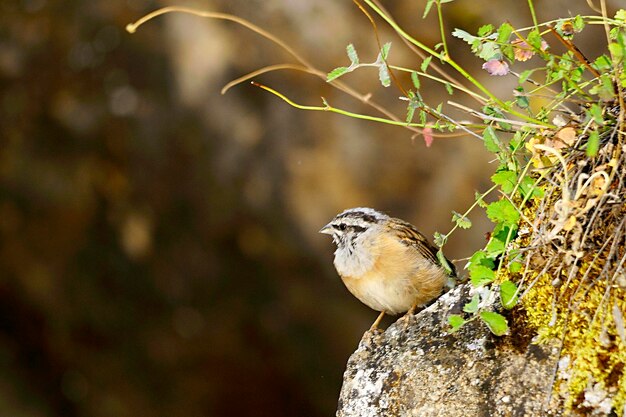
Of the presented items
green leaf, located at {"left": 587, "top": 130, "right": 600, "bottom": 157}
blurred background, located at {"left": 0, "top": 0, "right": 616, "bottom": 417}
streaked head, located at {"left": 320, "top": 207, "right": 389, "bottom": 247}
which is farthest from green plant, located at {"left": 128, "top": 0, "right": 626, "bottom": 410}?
blurred background, located at {"left": 0, "top": 0, "right": 616, "bottom": 417}

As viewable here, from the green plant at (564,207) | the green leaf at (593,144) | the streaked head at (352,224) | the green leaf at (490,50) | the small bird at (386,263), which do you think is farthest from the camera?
the streaked head at (352,224)

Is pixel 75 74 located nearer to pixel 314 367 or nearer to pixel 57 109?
pixel 57 109

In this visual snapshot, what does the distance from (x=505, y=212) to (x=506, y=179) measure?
0.10m

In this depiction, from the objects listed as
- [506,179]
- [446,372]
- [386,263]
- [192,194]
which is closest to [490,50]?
[506,179]

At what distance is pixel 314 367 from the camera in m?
8.66

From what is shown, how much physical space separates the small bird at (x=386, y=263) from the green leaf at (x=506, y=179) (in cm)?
131

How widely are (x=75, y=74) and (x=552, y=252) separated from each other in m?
7.25

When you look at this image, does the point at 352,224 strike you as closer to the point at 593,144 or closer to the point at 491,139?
the point at 491,139

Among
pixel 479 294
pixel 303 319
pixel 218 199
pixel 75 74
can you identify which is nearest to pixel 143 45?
pixel 75 74

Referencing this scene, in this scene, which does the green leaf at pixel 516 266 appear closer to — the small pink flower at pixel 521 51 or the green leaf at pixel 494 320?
the green leaf at pixel 494 320

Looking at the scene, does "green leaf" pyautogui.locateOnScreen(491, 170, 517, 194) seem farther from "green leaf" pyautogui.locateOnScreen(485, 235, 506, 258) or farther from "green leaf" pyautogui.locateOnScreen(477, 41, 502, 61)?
"green leaf" pyautogui.locateOnScreen(477, 41, 502, 61)

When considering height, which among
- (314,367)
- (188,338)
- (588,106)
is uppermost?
(588,106)

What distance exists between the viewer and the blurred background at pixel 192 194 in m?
8.27

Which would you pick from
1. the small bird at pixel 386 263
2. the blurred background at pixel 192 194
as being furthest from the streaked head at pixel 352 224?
the blurred background at pixel 192 194
